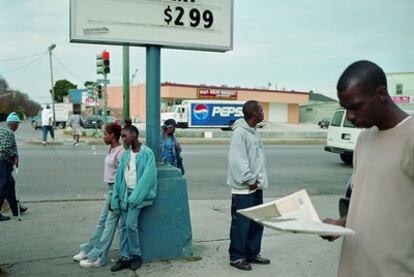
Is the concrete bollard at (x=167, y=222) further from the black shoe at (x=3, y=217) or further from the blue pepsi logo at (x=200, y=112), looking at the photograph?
the blue pepsi logo at (x=200, y=112)

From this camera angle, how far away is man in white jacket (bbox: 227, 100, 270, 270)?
16.3 feet

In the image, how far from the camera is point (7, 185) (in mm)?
7438

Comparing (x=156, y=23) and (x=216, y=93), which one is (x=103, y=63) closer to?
(x=156, y=23)

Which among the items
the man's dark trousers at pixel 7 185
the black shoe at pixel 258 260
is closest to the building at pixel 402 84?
the man's dark trousers at pixel 7 185

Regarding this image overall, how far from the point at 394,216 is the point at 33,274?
422 centimetres

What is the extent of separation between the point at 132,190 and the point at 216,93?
5126 centimetres

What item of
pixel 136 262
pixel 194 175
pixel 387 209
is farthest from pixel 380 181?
pixel 194 175

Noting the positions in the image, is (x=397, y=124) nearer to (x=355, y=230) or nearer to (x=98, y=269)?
(x=355, y=230)

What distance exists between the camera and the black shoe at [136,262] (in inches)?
201

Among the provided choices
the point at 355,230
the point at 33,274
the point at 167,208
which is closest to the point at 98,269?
the point at 33,274

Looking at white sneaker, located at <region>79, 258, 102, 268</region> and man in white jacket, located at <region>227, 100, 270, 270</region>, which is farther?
white sneaker, located at <region>79, 258, 102, 268</region>

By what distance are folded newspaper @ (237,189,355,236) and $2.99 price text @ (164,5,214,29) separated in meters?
3.79

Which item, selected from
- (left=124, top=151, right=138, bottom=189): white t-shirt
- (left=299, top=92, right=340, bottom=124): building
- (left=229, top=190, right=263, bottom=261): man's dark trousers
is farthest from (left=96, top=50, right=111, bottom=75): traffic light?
A: (left=299, top=92, right=340, bottom=124): building

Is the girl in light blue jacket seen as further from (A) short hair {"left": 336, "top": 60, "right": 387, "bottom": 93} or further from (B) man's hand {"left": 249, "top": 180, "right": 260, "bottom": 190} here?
(A) short hair {"left": 336, "top": 60, "right": 387, "bottom": 93}
